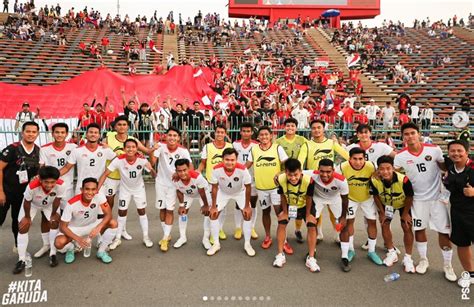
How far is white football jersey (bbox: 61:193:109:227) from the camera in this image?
198 inches

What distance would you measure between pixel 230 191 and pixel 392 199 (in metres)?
2.43

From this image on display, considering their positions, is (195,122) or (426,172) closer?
(426,172)

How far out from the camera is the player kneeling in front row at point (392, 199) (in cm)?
498

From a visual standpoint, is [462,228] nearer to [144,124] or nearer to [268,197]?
[268,197]

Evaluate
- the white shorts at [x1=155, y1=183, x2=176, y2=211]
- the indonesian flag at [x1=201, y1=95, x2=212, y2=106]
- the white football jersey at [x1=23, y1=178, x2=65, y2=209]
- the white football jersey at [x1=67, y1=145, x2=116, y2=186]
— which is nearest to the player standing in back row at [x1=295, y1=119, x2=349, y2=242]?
the white shorts at [x1=155, y1=183, x2=176, y2=211]

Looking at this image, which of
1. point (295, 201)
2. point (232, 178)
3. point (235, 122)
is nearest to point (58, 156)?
point (232, 178)

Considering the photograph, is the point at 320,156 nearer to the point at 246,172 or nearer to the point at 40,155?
the point at 246,172

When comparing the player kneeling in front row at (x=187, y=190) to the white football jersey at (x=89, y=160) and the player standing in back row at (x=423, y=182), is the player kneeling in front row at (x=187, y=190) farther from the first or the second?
the player standing in back row at (x=423, y=182)

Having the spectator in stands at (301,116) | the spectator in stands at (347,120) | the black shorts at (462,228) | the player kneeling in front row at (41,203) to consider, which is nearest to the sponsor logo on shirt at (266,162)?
the black shorts at (462,228)

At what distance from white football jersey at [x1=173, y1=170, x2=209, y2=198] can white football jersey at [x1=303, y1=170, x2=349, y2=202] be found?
1.67 metres

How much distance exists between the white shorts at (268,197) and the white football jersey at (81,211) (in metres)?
2.41

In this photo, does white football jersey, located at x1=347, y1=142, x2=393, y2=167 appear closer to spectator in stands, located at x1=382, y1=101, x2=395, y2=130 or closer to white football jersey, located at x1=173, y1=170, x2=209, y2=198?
white football jersey, located at x1=173, y1=170, x2=209, y2=198

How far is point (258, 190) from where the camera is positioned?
5832 mm

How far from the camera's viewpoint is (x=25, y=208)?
4984 mm
